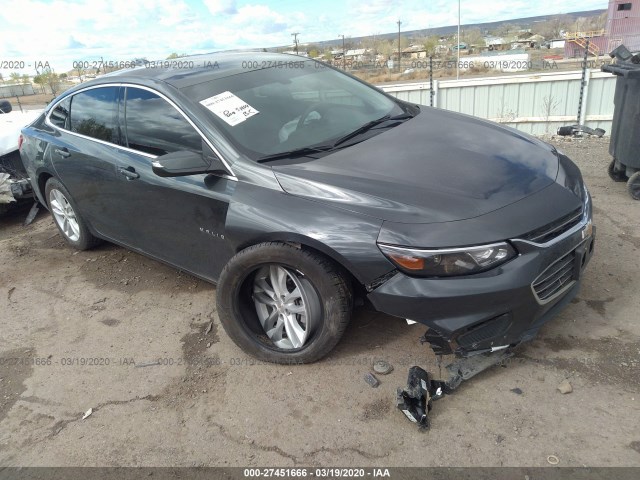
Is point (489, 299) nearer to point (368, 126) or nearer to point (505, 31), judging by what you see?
point (368, 126)

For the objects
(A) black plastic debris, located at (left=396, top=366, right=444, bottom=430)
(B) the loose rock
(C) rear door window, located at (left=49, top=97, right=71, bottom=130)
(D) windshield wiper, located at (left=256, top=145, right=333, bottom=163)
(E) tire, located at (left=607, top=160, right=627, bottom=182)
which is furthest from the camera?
(E) tire, located at (left=607, top=160, right=627, bottom=182)

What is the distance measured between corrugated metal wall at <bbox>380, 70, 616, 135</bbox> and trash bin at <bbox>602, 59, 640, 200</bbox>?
654 centimetres

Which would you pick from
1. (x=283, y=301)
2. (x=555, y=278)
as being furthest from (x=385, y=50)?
(x=555, y=278)

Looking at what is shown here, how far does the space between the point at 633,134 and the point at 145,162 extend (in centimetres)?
437

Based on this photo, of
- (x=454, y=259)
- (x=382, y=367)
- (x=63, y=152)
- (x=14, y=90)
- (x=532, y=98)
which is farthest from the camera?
(x=14, y=90)

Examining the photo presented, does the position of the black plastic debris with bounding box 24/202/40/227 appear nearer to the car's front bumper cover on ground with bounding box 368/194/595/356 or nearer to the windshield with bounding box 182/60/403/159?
the windshield with bounding box 182/60/403/159

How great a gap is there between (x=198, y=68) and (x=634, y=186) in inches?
163

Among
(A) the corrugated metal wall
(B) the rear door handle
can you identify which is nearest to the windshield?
(B) the rear door handle

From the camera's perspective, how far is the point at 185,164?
9.28 ft

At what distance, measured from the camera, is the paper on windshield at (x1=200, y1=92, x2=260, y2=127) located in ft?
10.0

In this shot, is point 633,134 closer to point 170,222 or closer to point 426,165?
point 426,165

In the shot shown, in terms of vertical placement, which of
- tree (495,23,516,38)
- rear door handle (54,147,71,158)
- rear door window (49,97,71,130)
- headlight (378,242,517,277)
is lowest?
tree (495,23,516,38)

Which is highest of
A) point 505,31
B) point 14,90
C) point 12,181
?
point 12,181

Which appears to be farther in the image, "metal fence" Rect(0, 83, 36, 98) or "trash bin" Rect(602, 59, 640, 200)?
"metal fence" Rect(0, 83, 36, 98)
